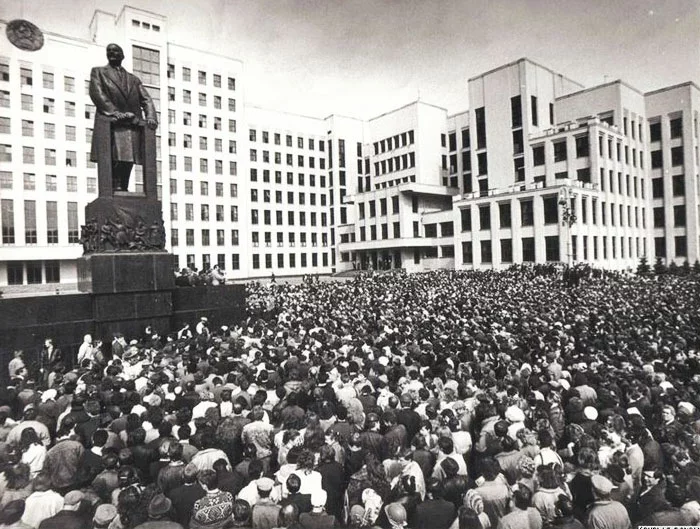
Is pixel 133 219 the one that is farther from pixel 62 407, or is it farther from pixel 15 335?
pixel 62 407

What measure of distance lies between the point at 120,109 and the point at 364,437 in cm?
1284

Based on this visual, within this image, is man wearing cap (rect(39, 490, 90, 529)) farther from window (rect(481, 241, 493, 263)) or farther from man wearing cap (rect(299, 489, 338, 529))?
window (rect(481, 241, 493, 263))

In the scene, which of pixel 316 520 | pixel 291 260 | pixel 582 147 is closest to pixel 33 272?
pixel 291 260

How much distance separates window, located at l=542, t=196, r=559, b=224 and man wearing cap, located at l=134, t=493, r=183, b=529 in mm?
43955

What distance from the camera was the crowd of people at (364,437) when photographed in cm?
412

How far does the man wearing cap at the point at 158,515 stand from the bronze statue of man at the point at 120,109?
39.1 feet

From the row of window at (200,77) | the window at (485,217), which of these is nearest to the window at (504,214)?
the window at (485,217)

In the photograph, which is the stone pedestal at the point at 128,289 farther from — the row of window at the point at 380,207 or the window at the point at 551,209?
the row of window at the point at 380,207

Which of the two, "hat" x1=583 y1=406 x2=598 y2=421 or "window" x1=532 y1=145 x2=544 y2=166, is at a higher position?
"window" x1=532 y1=145 x2=544 y2=166

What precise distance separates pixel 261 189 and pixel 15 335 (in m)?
54.5

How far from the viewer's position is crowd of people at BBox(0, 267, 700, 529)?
412 centimetres

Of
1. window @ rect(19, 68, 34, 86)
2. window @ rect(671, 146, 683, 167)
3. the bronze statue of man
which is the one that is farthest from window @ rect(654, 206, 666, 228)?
window @ rect(19, 68, 34, 86)

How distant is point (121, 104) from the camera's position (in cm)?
1359

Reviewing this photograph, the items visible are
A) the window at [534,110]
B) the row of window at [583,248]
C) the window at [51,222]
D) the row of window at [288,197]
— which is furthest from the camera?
the row of window at [288,197]
